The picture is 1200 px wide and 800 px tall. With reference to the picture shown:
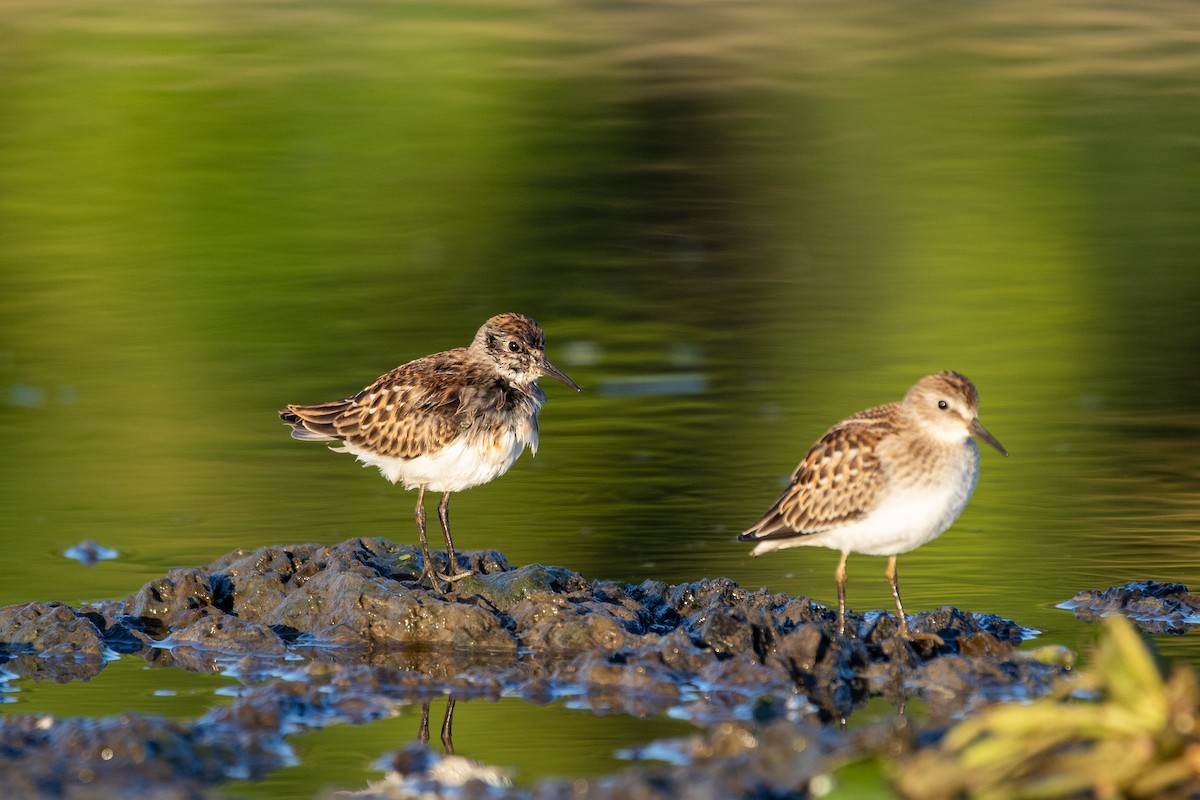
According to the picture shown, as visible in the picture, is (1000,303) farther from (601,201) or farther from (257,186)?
(257,186)

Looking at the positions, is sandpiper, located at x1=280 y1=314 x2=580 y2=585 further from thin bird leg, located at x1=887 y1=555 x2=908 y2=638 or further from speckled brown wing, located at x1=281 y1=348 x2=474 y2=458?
thin bird leg, located at x1=887 y1=555 x2=908 y2=638

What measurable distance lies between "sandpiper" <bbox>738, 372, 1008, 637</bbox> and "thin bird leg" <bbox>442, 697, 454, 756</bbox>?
5.42 feet

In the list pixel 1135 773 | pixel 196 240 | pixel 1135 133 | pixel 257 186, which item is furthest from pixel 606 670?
pixel 1135 133

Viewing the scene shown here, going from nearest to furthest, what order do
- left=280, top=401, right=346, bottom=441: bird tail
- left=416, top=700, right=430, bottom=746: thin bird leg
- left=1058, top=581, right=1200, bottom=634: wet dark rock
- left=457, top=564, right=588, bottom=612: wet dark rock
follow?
left=416, top=700, right=430, bottom=746: thin bird leg < left=1058, top=581, right=1200, bottom=634: wet dark rock < left=457, top=564, right=588, bottom=612: wet dark rock < left=280, top=401, right=346, bottom=441: bird tail

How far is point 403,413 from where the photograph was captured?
9219 mm

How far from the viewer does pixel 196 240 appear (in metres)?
18.5

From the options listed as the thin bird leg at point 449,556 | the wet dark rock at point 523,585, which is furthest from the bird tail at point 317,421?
the wet dark rock at point 523,585

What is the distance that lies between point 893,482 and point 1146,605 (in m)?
1.27

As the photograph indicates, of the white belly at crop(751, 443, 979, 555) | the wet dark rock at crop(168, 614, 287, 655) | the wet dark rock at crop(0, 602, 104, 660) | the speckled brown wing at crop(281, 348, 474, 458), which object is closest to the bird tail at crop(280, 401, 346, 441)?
the speckled brown wing at crop(281, 348, 474, 458)

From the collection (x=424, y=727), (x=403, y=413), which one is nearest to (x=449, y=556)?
(x=403, y=413)

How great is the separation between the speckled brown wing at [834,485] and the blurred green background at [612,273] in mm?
913

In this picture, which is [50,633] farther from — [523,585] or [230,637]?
[523,585]

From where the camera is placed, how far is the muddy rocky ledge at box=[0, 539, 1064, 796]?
6738mm

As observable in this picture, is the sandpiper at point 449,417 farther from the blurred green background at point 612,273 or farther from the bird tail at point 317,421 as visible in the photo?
the blurred green background at point 612,273
